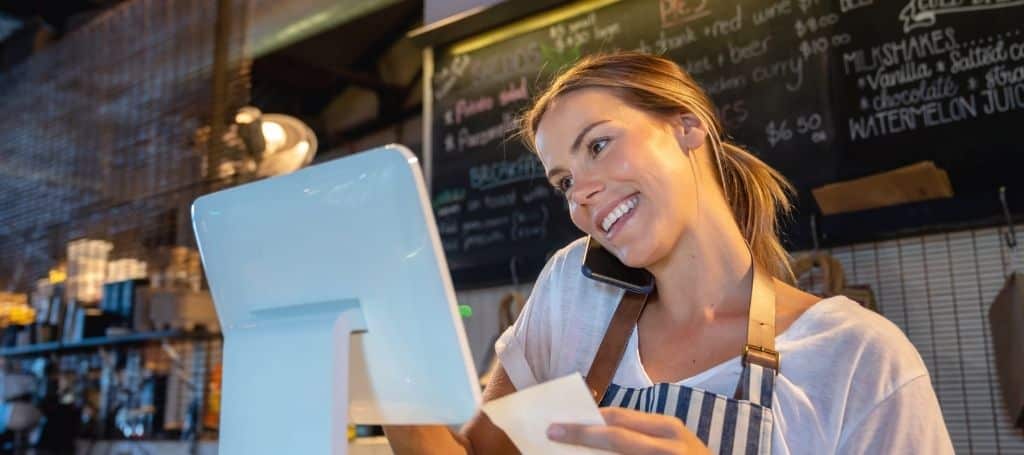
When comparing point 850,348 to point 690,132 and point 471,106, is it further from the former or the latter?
→ point 471,106

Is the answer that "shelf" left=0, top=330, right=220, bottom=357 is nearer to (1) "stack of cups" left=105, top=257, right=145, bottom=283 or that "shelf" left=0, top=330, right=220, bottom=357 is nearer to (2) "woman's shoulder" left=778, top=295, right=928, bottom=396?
(1) "stack of cups" left=105, top=257, right=145, bottom=283

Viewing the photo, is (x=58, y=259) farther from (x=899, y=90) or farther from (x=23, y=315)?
(x=899, y=90)

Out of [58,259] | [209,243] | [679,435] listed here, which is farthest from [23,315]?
[679,435]

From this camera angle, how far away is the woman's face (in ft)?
3.52

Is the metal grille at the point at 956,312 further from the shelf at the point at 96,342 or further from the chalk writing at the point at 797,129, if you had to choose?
the shelf at the point at 96,342

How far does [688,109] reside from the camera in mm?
1207

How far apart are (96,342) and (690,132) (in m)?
3.09

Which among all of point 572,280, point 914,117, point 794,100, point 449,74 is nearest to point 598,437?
point 572,280

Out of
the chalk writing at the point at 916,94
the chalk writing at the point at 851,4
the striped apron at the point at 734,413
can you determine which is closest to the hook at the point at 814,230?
the chalk writing at the point at 916,94

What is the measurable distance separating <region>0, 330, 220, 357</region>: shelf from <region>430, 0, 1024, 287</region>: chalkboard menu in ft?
3.43

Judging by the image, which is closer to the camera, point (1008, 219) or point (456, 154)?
point (1008, 219)

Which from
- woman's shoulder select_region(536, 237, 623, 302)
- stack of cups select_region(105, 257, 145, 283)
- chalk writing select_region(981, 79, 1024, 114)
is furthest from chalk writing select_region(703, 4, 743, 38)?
stack of cups select_region(105, 257, 145, 283)

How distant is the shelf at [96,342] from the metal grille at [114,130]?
41 cm

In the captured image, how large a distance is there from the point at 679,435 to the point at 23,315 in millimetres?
4492
